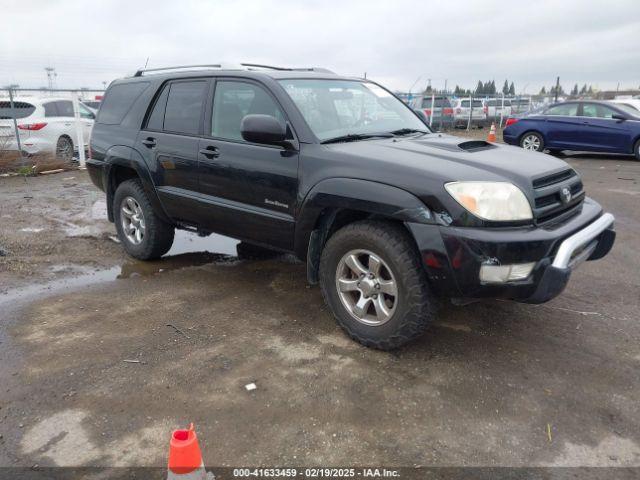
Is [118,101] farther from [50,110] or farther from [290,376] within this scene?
[50,110]

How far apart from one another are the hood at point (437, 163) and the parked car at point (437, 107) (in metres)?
18.8

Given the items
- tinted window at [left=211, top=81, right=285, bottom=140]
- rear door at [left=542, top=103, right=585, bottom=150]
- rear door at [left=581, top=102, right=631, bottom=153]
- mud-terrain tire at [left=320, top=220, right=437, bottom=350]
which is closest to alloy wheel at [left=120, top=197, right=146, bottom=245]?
tinted window at [left=211, top=81, right=285, bottom=140]

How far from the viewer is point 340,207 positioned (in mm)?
3408

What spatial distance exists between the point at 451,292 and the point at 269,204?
5.07ft

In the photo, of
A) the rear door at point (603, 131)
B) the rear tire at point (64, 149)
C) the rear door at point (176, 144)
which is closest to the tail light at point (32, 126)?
the rear tire at point (64, 149)

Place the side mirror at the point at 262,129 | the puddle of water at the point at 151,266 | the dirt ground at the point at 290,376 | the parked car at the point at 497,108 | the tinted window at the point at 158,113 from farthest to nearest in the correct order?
the parked car at the point at 497,108, the tinted window at the point at 158,113, the puddle of water at the point at 151,266, the side mirror at the point at 262,129, the dirt ground at the point at 290,376

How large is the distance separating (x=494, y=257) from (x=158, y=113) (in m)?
3.41

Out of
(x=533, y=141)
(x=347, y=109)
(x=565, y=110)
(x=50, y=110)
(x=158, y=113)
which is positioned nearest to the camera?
(x=347, y=109)

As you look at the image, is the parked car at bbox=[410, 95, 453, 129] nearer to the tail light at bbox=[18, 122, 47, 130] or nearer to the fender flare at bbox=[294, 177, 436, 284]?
the tail light at bbox=[18, 122, 47, 130]

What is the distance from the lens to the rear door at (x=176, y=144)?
14.6 feet

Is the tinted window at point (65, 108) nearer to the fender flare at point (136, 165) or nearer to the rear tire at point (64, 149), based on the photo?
the rear tire at point (64, 149)

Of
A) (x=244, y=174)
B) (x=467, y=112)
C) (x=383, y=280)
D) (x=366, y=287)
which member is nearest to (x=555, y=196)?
(x=383, y=280)

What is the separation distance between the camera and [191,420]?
2715mm

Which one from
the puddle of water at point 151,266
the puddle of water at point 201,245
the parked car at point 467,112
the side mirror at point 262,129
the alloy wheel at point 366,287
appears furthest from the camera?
the parked car at point 467,112
